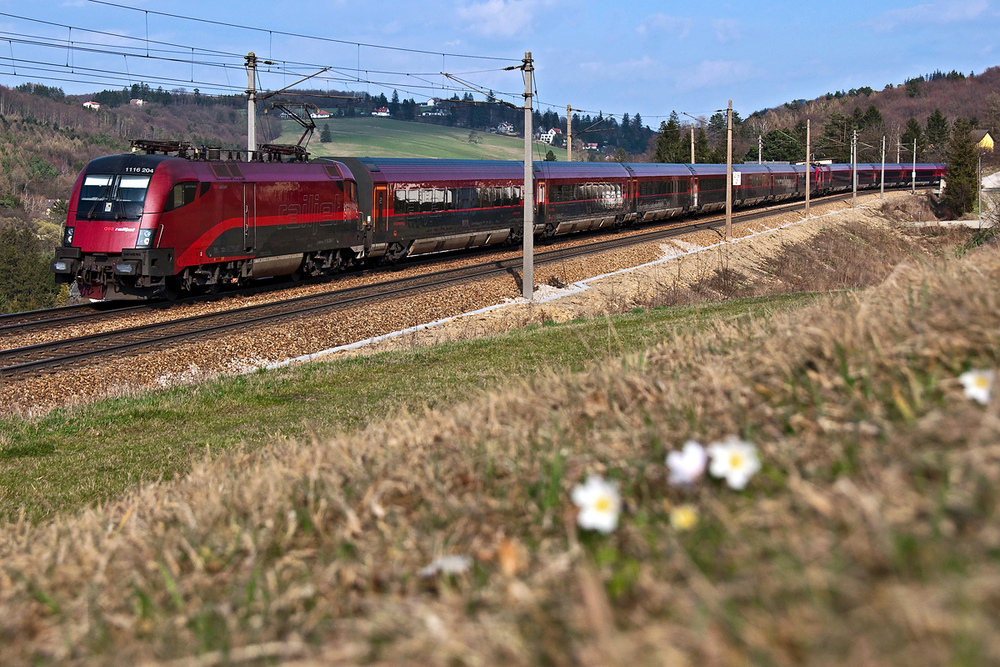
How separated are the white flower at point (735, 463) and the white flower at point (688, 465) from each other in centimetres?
5

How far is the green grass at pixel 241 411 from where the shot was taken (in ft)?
29.1

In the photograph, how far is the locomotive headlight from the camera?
21.1m

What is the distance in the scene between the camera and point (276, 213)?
24.9 meters

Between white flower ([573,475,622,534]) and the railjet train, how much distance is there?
65.1 feet

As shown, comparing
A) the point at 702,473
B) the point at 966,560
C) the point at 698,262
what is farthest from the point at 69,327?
the point at 698,262

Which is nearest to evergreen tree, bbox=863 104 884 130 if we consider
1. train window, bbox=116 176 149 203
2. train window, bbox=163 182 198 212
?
train window, bbox=163 182 198 212

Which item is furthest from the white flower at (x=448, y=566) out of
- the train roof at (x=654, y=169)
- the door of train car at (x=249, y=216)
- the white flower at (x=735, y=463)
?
the train roof at (x=654, y=169)

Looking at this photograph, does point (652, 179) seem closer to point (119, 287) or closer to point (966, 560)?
point (119, 287)

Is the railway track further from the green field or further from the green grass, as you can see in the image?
the green field

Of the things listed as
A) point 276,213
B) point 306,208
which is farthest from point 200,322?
point 306,208

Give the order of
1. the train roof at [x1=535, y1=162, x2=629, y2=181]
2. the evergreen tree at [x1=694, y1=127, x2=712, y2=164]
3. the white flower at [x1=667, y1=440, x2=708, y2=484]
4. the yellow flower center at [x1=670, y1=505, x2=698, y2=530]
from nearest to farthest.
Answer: the yellow flower center at [x1=670, y1=505, x2=698, y2=530] → the white flower at [x1=667, y1=440, x2=708, y2=484] → the train roof at [x1=535, y1=162, x2=629, y2=181] → the evergreen tree at [x1=694, y1=127, x2=712, y2=164]

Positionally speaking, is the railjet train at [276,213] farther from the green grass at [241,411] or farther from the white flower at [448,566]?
the white flower at [448,566]

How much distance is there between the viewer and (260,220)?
24.2 m

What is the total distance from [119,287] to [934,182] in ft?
346
